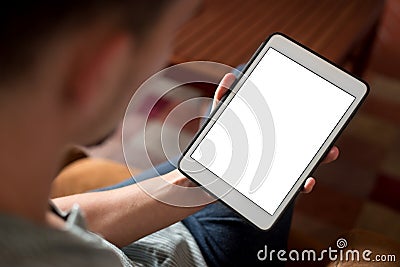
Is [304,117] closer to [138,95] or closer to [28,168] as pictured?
[138,95]

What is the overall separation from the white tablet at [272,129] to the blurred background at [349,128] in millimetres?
417

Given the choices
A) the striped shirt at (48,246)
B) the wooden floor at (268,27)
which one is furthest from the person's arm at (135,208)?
the wooden floor at (268,27)

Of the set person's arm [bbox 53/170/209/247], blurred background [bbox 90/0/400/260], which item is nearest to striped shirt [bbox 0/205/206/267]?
person's arm [bbox 53/170/209/247]

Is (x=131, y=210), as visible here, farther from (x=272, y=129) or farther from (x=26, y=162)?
(x=26, y=162)

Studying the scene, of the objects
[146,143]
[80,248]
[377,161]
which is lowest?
[146,143]

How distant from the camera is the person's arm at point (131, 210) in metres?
0.75

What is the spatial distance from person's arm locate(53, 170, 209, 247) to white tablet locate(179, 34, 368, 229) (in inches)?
1.8

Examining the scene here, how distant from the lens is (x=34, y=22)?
1.06 feet

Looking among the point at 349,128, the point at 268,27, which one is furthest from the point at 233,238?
the point at 349,128

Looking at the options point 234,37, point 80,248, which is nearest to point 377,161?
point 234,37

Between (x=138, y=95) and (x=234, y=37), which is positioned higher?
(x=234, y=37)

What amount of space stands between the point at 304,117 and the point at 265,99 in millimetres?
49

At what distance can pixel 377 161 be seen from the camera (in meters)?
1.46

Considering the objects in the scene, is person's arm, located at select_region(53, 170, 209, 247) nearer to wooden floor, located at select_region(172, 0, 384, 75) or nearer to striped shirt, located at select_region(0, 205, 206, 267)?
striped shirt, located at select_region(0, 205, 206, 267)
